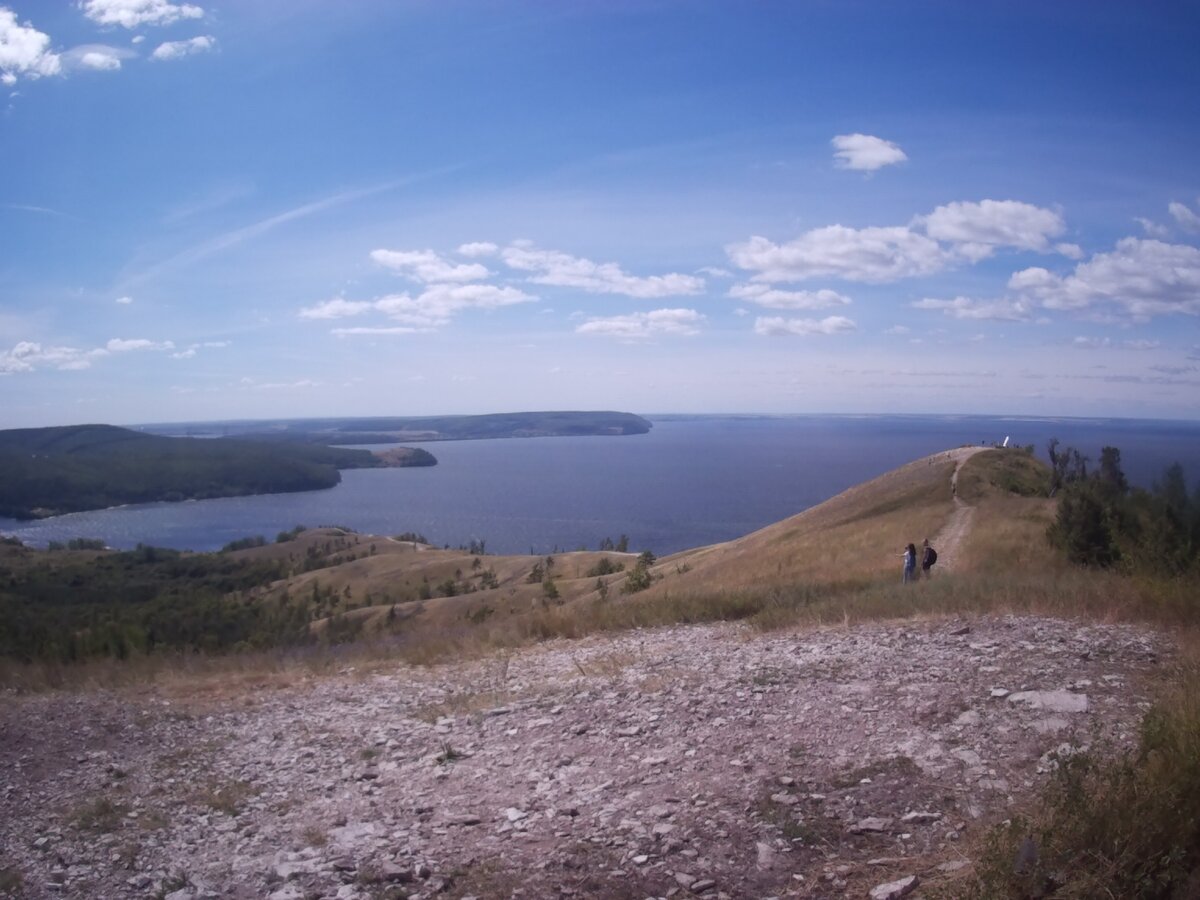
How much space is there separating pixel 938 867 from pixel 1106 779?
1.16 metres

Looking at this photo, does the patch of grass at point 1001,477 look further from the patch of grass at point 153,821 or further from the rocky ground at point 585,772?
the patch of grass at point 153,821

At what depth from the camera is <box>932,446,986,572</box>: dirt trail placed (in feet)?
76.8

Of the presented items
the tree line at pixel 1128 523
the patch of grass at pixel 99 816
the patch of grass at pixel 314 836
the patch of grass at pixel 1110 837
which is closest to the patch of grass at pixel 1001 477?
the tree line at pixel 1128 523

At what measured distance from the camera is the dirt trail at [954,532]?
2341 centimetres

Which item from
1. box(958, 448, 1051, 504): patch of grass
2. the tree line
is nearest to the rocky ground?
the tree line

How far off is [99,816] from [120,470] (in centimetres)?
17972

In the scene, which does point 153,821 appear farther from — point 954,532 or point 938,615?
point 954,532

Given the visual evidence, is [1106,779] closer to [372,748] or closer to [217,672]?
[372,748]

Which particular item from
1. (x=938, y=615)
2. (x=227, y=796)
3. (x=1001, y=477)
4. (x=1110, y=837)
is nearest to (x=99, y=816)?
(x=227, y=796)

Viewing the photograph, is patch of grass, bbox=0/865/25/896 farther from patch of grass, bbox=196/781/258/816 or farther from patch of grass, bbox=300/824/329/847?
patch of grass, bbox=300/824/329/847

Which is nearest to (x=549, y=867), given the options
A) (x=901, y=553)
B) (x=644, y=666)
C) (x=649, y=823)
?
(x=649, y=823)

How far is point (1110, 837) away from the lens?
165 inches

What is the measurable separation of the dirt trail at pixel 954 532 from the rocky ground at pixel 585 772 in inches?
537

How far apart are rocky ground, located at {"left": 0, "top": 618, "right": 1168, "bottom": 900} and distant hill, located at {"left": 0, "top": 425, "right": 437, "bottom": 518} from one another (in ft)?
499
